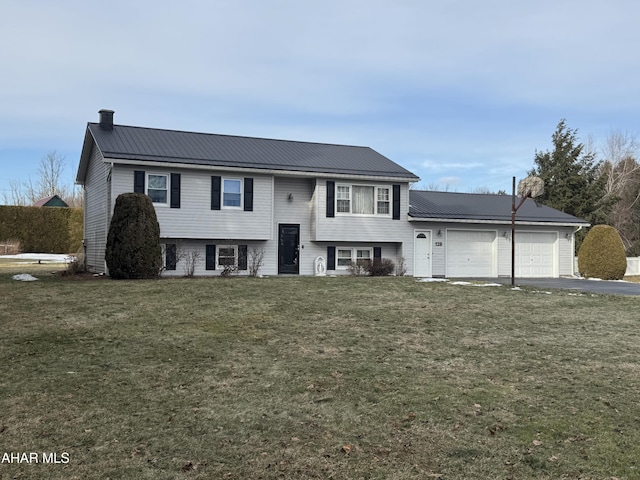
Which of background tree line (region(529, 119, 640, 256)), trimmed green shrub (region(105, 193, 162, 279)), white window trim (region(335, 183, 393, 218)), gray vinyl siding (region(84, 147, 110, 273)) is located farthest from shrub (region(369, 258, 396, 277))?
background tree line (region(529, 119, 640, 256))

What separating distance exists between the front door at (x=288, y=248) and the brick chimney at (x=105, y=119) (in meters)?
7.59

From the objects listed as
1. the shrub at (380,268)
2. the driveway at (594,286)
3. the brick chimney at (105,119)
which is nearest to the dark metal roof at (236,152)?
the brick chimney at (105,119)

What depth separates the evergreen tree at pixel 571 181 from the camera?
3594 centimetres

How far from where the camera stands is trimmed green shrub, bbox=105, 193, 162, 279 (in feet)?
49.6

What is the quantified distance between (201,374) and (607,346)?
6.13 meters

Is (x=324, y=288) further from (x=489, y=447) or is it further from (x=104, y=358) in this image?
(x=489, y=447)

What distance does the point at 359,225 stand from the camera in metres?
21.3

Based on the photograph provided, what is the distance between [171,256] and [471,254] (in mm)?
12805

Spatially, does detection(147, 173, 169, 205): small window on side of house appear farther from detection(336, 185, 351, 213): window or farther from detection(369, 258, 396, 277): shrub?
detection(369, 258, 396, 277): shrub

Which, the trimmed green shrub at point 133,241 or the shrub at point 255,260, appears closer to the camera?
the trimmed green shrub at point 133,241

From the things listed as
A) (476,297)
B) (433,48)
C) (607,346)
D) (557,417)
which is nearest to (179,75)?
(433,48)

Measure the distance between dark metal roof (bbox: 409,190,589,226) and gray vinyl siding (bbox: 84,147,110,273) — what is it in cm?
1185

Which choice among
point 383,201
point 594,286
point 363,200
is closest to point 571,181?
point 594,286

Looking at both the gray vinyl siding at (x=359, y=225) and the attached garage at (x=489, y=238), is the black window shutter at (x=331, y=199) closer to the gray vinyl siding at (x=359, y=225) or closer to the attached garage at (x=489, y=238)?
the gray vinyl siding at (x=359, y=225)
